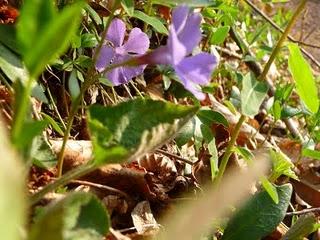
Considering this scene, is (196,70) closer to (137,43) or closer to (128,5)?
(128,5)

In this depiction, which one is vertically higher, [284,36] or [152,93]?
[284,36]

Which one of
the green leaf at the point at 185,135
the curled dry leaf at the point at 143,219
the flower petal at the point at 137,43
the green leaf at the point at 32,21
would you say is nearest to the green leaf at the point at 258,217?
the curled dry leaf at the point at 143,219

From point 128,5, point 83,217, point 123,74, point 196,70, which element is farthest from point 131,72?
point 83,217

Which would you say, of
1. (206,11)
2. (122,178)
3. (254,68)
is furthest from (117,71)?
(254,68)

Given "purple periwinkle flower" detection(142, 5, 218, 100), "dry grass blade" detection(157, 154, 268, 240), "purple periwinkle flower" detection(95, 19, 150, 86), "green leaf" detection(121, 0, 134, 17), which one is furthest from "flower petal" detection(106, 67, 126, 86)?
"dry grass blade" detection(157, 154, 268, 240)

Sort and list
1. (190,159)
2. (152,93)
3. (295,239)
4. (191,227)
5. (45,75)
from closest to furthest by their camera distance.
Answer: (191,227) → (295,239) → (45,75) → (190,159) → (152,93)

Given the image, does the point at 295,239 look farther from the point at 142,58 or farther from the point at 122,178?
the point at 142,58
